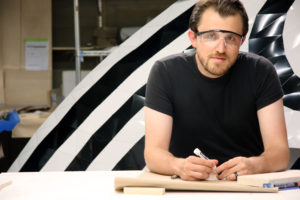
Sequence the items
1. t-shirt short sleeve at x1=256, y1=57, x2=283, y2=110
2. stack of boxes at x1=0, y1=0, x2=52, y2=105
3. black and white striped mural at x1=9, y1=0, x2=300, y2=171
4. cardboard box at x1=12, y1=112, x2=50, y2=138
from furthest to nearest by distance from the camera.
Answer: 1. stack of boxes at x1=0, y1=0, x2=52, y2=105
2. cardboard box at x1=12, y1=112, x2=50, y2=138
3. black and white striped mural at x1=9, y1=0, x2=300, y2=171
4. t-shirt short sleeve at x1=256, y1=57, x2=283, y2=110

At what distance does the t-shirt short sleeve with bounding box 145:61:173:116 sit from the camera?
142 centimetres

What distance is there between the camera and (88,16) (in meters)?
4.45

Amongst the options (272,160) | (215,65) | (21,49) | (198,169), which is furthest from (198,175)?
(21,49)

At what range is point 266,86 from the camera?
145 cm

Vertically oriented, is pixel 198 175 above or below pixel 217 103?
below

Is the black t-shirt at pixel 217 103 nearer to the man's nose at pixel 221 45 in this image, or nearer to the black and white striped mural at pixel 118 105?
the man's nose at pixel 221 45

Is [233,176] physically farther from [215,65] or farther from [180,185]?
[215,65]

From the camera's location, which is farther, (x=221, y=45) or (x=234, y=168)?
(x=221, y=45)

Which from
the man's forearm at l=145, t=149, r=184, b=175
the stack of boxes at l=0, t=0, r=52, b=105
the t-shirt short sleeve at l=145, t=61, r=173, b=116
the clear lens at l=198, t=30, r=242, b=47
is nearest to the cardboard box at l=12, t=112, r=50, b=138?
the stack of boxes at l=0, t=0, r=52, b=105

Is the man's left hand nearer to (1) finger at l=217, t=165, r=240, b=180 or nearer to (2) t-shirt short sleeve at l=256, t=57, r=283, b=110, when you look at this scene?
(1) finger at l=217, t=165, r=240, b=180

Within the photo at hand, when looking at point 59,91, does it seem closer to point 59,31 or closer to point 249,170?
point 59,31

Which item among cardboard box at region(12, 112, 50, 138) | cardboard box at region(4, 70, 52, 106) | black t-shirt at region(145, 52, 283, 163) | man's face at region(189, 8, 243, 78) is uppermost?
man's face at region(189, 8, 243, 78)

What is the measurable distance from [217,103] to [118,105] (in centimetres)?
91

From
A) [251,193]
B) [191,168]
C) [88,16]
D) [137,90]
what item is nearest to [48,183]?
[191,168]
